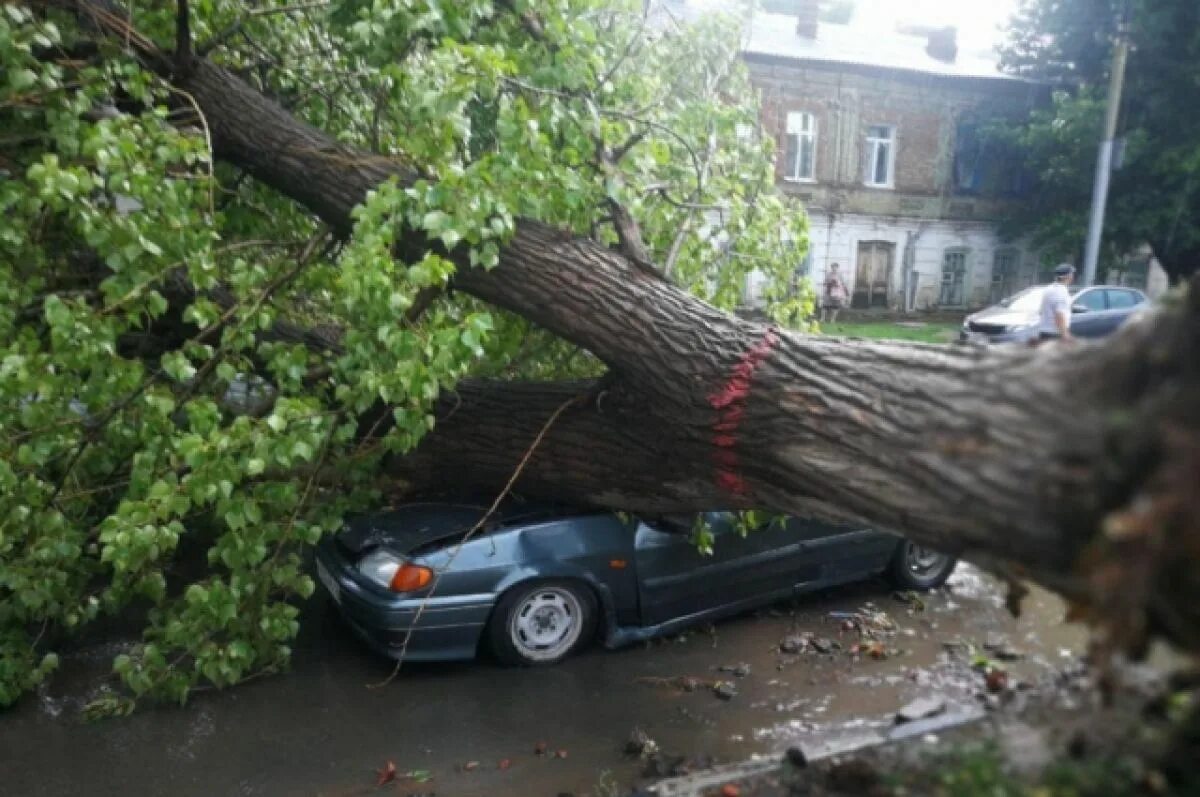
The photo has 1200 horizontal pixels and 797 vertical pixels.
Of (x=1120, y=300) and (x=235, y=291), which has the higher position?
(x=235, y=291)

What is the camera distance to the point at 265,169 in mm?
5855

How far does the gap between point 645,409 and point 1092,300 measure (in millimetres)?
14172

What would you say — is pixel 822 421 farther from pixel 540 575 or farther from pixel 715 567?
pixel 715 567

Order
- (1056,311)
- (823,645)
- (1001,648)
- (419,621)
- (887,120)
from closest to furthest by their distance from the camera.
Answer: (419,621)
(1001,648)
(823,645)
(1056,311)
(887,120)

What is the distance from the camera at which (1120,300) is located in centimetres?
1661

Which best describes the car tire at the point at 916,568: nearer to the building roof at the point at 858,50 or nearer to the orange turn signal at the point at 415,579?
the orange turn signal at the point at 415,579

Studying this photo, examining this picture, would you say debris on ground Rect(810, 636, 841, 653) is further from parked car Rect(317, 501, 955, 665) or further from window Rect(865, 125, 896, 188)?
window Rect(865, 125, 896, 188)

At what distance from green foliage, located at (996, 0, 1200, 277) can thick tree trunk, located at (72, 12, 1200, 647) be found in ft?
66.5

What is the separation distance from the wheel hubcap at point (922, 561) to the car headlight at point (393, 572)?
137 inches

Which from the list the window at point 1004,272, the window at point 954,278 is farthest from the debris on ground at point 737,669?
the window at point 1004,272

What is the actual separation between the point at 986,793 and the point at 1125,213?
2387 cm

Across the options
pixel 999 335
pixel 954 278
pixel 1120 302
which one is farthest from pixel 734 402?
pixel 954 278

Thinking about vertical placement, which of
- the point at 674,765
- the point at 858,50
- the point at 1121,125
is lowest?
the point at 674,765

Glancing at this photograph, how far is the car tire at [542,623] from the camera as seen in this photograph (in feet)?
17.6
